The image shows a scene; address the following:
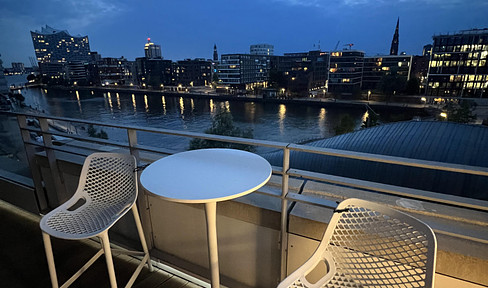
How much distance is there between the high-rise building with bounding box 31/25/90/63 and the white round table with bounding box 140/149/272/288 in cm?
13481

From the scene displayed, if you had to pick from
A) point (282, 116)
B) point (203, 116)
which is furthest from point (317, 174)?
point (203, 116)

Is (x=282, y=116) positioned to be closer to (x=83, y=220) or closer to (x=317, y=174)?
(x=317, y=174)

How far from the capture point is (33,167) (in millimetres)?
2902

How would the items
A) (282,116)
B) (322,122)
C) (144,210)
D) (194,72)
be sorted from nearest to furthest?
(144,210)
(322,122)
(282,116)
(194,72)

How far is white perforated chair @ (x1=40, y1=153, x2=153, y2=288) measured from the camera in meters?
1.41

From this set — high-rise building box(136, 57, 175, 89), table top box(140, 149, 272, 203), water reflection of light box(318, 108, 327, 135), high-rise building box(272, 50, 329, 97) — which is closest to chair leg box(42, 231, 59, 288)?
table top box(140, 149, 272, 203)

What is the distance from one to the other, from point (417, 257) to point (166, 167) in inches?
49.9

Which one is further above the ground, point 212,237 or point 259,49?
point 259,49

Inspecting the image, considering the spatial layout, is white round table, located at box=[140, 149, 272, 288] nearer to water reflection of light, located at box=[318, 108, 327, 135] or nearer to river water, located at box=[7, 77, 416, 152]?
river water, located at box=[7, 77, 416, 152]

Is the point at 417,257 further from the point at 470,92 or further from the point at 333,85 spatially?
the point at 333,85

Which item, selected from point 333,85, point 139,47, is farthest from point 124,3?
point 333,85

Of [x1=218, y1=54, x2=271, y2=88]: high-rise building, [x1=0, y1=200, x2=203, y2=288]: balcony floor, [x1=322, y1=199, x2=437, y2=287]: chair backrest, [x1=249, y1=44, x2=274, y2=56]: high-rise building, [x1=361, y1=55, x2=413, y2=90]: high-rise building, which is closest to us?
[x1=322, y1=199, x2=437, y2=287]: chair backrest

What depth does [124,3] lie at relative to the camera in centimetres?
15162

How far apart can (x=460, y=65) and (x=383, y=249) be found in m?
60.0
